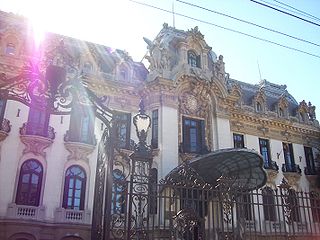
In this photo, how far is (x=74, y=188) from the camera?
59.2 feet

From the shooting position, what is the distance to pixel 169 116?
67.2ft

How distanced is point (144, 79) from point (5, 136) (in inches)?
377

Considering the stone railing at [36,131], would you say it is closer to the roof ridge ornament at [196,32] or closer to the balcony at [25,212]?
the balcony at [25,212]

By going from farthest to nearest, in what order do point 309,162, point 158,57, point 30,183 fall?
point 309,162 < point 158,57 < point 30,183

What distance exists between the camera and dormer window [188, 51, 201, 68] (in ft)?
75.1

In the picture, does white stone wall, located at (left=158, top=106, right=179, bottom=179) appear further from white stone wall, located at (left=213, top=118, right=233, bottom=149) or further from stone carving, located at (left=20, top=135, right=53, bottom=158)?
stone carving, located at (left=20, top=135, right=53, bottom=158)

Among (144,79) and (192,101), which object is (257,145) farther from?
(144,79)

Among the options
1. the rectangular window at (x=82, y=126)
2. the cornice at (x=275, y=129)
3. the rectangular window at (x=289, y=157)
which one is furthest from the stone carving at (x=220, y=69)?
the rectangular window at (x=82, y=126)

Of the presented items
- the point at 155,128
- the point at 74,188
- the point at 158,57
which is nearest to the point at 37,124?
the point at 74,188

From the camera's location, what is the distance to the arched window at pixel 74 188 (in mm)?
17639

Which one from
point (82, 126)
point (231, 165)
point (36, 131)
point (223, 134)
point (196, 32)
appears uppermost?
point (196, 32)

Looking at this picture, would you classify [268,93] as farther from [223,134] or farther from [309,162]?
[223,134]

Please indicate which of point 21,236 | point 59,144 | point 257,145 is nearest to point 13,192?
point 21,236

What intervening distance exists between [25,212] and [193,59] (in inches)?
558
